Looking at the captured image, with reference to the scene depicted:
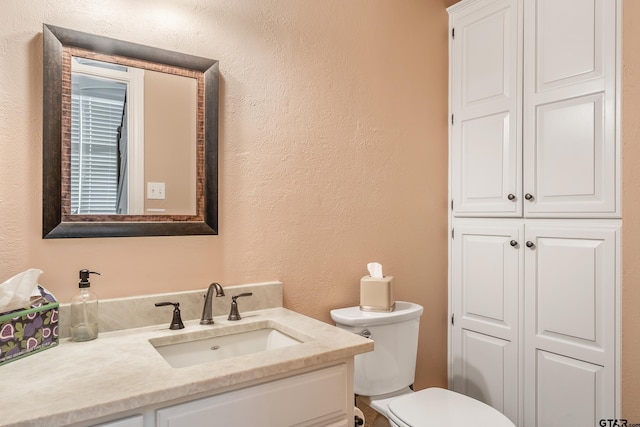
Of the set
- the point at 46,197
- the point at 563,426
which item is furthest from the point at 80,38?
the point at 563,426

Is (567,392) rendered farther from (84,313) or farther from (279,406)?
(84,313)

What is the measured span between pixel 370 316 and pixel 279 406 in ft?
2.21

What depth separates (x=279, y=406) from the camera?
3.36 feet

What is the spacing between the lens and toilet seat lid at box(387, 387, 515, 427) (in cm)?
143

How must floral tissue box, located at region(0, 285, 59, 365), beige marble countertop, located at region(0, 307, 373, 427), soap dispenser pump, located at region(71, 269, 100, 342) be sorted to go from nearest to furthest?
beige marble countertop, located at region(0, 307, 373, 427), floral tissue box, located at region(0, 285, 59, 365), soap dispenser pump, located at region(71, 269, 100, 342)

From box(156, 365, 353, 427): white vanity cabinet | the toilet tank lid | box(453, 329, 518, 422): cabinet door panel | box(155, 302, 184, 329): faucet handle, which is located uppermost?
box(155, 302, 184, 329): faucet handle

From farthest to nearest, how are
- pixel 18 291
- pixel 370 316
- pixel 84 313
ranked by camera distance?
pixel 370 316 < pixel 84 313 < pixel 18 291

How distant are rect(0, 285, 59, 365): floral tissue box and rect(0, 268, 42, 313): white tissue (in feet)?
0.05

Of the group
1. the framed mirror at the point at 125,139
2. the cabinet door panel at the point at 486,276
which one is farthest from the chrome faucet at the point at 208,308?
the cabinet door panel at the point at 486,276

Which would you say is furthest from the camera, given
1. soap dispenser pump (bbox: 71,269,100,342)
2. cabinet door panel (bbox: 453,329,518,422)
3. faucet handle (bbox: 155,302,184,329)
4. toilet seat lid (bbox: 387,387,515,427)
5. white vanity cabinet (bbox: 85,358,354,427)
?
cabinet door panel (bbox: 453,329,518,422)

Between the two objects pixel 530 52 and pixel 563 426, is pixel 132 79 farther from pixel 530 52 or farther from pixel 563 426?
pixel 563 426

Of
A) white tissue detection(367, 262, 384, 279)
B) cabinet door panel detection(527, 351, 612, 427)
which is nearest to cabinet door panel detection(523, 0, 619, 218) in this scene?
cabinet door panel detection(527, 351, 612, 427)

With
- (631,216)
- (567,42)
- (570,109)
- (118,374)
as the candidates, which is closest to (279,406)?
(118,374)

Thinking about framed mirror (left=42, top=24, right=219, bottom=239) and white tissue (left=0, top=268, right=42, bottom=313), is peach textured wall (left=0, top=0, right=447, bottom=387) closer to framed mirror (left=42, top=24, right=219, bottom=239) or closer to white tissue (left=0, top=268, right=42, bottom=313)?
framed mirror (left=42, top=24, right=219, bottom=239)
